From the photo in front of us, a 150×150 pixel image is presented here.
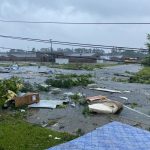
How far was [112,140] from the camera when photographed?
21.2ft

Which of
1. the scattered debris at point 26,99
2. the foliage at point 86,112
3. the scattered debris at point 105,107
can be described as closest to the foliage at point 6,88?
the scattered debris at point 26,99

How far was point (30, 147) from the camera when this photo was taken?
884 cm

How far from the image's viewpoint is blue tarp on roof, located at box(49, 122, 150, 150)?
6.17 meters

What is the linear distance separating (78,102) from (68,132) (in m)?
3.44

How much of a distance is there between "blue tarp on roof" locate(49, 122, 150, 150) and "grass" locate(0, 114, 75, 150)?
2.47m

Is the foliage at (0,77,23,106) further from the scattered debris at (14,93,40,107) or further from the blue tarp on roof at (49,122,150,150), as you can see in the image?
the blue tarp on roof at (49,122,150,150)

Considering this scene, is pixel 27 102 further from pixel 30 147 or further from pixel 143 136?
pixel 143 136

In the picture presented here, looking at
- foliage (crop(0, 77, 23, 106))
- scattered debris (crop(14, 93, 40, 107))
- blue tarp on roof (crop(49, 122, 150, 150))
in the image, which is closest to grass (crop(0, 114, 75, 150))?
foliage (crop(0, 77, 23, 106))

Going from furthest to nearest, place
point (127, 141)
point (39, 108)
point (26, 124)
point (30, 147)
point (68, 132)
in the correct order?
point (39, 108)
point (26, 124)
point (68, 132)
point (30, 147)
point (127, 141)

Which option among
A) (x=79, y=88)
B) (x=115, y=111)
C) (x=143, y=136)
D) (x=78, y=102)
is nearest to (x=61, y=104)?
(x=78, y=102)

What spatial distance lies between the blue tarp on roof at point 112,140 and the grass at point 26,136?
2468mm

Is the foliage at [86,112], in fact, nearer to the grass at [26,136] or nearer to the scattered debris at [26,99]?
the grass at [26,136]

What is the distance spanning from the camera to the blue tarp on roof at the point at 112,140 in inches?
243

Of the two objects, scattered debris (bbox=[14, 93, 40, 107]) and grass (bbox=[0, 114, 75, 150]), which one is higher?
scattered debris (bbox=[14, 93, 40, 107])
